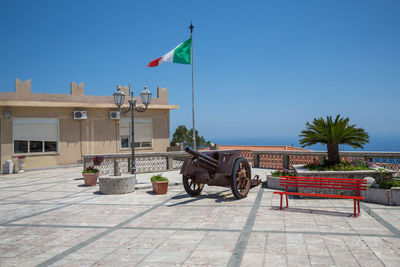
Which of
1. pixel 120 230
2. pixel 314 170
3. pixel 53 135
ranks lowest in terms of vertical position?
pixel 120 230

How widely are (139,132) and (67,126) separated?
4.86m

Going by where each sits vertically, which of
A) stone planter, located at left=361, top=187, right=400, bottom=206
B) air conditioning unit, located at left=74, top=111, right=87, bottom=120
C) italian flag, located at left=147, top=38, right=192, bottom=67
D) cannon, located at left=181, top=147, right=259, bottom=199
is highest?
italian flag, located at left=147, top=38, right=192, bottom=67

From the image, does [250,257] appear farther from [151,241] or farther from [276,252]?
[151,241]

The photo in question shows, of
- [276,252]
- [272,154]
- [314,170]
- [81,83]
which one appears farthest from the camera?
[81,83]

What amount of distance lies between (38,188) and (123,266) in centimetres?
926

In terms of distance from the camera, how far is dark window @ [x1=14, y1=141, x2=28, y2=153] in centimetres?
1852

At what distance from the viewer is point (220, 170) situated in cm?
885

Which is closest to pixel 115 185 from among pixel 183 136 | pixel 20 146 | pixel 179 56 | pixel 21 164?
pixel 179 56

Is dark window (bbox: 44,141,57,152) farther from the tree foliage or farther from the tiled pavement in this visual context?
the tree foliage

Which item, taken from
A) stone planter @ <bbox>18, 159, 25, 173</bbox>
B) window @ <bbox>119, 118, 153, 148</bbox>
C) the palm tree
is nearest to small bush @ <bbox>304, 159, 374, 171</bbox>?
the palm tree

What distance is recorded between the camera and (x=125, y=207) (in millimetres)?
8555

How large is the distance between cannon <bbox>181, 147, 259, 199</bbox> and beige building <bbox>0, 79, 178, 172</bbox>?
13.1 meters

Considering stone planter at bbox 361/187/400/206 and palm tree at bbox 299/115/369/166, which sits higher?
palm tree at bbox 299/115/369/166

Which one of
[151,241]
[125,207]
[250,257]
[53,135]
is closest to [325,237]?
[250,257]
